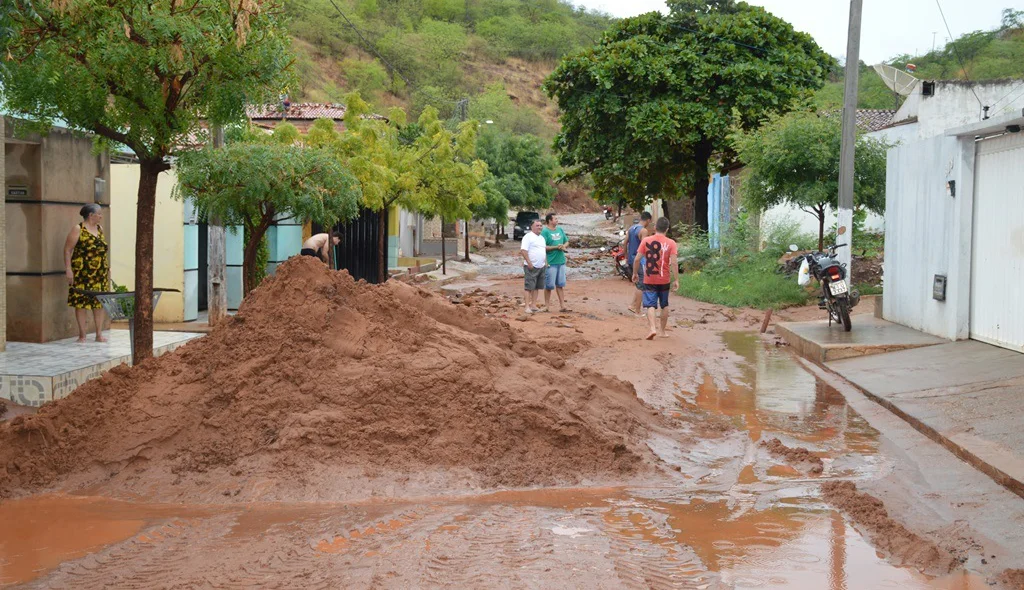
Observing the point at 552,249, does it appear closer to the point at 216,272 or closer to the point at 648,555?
the point at 216,272

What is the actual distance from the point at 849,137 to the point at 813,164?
10.4 feet

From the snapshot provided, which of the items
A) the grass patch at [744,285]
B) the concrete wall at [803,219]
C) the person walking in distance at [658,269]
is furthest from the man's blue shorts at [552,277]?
the concrete wall at [803,219]

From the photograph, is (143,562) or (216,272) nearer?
(143,562)

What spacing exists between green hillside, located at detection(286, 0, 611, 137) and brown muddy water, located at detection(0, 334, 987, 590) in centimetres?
5971

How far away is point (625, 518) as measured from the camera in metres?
5.75

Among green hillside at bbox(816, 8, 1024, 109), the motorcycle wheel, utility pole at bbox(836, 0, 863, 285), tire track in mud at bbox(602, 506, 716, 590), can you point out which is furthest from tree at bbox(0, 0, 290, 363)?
green hillside at bbox(816, 8, 1024, 109)

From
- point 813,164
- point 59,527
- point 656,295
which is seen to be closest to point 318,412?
point 59,527

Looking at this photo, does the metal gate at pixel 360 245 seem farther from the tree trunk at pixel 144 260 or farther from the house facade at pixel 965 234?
the tree trunk at pixel 144 260

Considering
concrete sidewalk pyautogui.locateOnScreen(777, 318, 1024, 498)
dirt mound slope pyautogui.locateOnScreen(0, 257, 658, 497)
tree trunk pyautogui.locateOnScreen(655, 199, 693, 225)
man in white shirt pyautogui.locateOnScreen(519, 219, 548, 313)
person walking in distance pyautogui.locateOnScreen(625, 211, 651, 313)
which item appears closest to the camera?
dirt mound slope pyautogui.locateOnScreen(0, 257, 658, 497)

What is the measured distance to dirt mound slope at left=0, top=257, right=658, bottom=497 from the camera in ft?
21.3

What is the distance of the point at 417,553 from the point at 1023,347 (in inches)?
303

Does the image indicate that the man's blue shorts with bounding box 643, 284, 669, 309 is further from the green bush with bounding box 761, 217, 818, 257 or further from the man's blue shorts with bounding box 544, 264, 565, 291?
the green bush with bounding box 761, 217, 818, 257

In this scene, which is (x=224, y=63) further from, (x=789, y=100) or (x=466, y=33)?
(x=466, y=33)

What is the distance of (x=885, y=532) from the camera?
17.8ft
